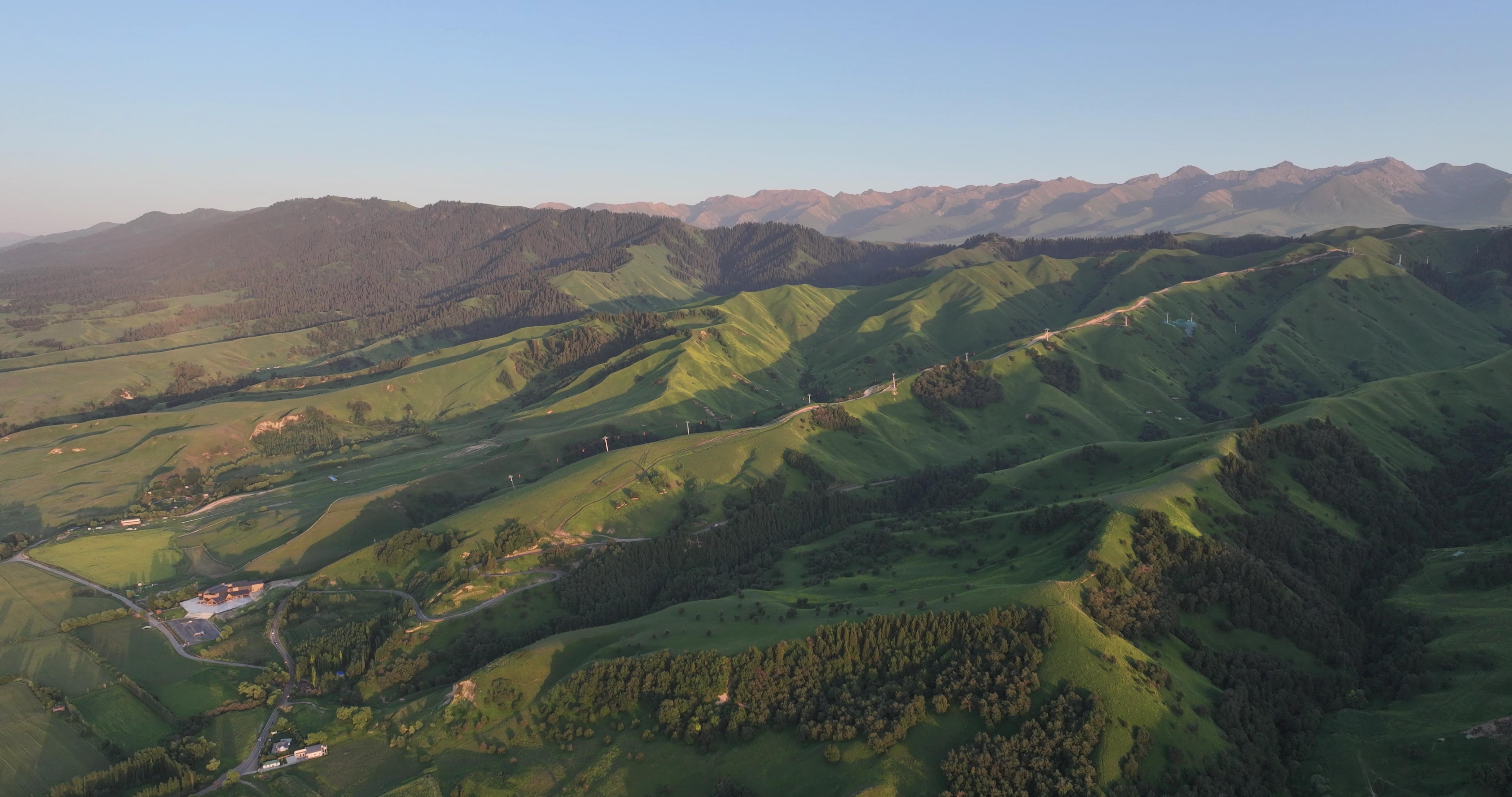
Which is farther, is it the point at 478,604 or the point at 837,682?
the point at 478,604

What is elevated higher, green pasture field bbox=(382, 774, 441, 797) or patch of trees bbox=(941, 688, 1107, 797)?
patch of trees bbox=(941, 688, 1107, 797)

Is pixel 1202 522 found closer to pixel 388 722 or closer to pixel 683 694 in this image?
pixel 683 694

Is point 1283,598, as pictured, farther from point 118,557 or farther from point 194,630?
point 118,557

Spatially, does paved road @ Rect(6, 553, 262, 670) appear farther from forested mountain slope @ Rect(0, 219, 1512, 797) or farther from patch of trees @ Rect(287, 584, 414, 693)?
patch of trees @ Rect(287, 584, 414, 693)

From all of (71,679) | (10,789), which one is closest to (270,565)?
(71,679)

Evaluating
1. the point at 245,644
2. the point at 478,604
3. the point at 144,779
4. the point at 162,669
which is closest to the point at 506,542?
the point at 478,604

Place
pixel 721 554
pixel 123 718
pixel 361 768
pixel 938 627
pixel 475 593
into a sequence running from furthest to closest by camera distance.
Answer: pixel 721 554 → pixel 475 593 → pixel 123 718 → pixel 938 627 → pixel 361 768

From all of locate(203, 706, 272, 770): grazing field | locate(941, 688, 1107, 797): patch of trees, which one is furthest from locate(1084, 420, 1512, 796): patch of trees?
locate(203, 706, 272, 770): grazing field

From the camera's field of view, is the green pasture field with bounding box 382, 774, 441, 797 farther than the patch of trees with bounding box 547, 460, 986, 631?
No
